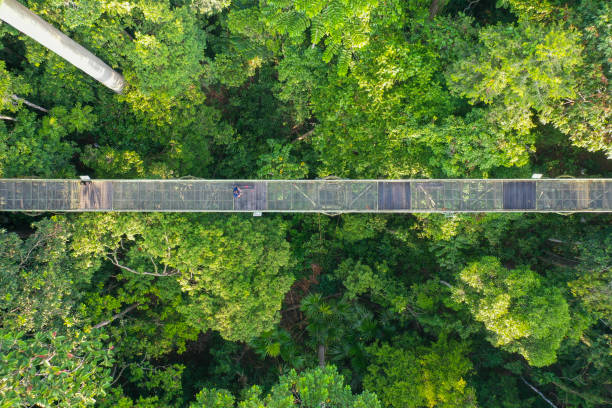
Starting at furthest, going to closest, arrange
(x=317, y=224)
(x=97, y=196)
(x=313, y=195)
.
A: (x=317, y=224) → (x=313, y=195) → (x=97, y=196)

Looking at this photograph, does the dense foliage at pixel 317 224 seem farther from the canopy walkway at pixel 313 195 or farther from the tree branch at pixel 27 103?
the canopy walkway at pixel 313 195

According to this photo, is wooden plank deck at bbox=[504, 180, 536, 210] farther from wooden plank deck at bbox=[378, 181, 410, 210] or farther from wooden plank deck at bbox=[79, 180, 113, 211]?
wooden plank deck at bbox=[79, 180, 113, 211]

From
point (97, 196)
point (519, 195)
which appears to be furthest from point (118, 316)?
point (519, 195)

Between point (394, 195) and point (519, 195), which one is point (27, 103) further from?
point (519, 195)

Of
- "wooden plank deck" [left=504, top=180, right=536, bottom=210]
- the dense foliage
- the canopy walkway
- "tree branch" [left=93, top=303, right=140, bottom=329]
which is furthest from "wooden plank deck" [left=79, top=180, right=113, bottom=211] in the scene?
"wooden plank deck" [left=504, top=180, right=536, bottom=210]

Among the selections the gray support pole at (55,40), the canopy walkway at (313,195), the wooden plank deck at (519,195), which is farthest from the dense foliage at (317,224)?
the wooden plank deck at (519,195)

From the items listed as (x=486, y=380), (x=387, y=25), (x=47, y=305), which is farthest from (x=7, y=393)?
(x=486, y=380)

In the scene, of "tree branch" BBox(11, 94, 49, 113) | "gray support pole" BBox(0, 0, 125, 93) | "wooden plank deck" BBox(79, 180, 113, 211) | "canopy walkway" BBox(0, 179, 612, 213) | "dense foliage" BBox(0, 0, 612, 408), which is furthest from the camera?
"wooden plank deck" BBox(79, 180, 113, 211)
